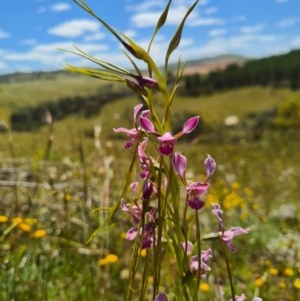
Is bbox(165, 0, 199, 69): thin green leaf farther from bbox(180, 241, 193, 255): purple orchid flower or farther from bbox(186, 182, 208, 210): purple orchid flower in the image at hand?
bbox(180, 241, 193, 255): purple orchid flower

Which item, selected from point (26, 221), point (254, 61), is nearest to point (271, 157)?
point (26, 221)

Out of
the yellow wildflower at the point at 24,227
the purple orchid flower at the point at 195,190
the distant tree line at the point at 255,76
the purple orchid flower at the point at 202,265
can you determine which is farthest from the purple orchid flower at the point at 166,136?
the distant tree line at the point at 255,76

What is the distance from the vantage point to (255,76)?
132000mm

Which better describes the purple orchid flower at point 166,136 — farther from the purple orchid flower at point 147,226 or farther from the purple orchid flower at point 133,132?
the purple orchid flower at point 147,226

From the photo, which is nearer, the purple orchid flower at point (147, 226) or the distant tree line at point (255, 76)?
the purple orchid flower at point (147, 226)

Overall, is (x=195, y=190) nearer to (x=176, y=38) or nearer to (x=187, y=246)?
(x=187, y=246)

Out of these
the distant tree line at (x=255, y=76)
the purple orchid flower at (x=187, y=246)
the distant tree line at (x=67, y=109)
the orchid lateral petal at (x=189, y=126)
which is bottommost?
the distant tree line at (x=255, y=76)

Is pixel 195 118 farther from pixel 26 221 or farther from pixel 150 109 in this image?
pixel 26 221

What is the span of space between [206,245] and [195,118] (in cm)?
311

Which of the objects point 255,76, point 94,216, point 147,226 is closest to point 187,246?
point 147,226

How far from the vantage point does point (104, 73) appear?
1243mm

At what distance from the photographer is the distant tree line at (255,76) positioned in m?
125

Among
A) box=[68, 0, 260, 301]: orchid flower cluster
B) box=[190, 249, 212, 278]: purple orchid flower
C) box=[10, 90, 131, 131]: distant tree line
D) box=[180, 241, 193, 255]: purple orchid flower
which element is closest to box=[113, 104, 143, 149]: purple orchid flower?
box=[68, 0, 260, 301]: orchid flower cluster

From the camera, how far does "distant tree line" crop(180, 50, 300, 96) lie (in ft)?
Result: 410
